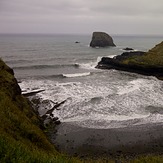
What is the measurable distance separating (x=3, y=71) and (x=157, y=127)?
13577 mm

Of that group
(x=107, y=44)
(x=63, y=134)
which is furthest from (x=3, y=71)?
(x=107, y=44)

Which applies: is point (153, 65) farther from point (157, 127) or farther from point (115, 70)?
point (157, 127)

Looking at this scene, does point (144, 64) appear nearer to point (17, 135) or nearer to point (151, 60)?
point (151, 60)

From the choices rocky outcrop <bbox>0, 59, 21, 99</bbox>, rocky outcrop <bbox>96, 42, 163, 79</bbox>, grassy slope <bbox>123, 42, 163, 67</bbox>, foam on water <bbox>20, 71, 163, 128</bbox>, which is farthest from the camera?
grassy slope <bbox>123, 42, 163, 67</bbox>

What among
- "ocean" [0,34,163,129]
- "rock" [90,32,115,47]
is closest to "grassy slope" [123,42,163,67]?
"ocean" [0,34,163,129]

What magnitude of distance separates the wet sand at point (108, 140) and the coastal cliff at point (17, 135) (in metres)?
2.94

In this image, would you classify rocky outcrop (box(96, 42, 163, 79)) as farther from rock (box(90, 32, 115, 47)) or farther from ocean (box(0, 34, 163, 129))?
rock (box(90, 32, 115, 47))

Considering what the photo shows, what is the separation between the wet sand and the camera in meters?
16.9

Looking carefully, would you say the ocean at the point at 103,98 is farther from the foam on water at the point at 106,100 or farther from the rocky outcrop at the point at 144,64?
the rocky outcrop at the point at 144,64

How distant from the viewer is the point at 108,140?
60.3 feet

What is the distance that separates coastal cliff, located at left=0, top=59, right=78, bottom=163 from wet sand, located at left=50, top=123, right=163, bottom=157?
294 centimetres

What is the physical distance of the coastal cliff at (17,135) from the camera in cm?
770

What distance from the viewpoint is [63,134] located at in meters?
19.5

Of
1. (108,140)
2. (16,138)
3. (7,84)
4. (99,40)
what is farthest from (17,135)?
(99,40)
